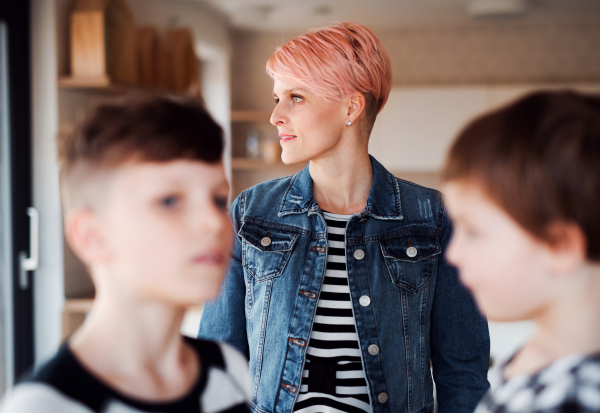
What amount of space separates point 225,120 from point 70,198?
4.29 meters

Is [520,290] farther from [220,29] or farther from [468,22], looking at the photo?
[468,22]

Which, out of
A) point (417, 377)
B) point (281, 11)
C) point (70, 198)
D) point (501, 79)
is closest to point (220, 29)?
point (281, 11)

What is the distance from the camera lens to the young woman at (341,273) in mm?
1063

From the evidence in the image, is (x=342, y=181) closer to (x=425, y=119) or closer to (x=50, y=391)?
(x=50, y=391)

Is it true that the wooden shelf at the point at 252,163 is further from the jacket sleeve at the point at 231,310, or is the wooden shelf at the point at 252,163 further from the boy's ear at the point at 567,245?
the boy's ear at the point at 567,245

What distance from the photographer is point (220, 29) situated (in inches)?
181

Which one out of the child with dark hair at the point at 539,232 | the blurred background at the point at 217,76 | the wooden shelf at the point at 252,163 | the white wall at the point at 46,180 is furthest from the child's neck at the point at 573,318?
the wooden shelf at the point at 252,163

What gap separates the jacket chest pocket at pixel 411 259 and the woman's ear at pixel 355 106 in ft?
0.88

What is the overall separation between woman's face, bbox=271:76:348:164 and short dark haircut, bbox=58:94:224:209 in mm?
545

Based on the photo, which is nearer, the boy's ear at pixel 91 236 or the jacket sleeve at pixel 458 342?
the boy's ear at pixel 91 236

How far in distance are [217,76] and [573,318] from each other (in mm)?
4419

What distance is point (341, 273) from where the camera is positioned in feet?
3.61

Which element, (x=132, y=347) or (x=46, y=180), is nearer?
(x=132, y=347)

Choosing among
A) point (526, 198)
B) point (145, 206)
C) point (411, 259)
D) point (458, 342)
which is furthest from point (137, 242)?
point (458, 342)
